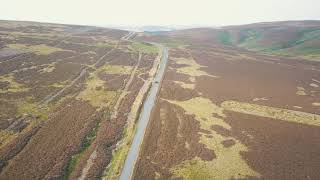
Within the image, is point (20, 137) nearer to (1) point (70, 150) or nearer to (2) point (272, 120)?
(1) point (70, 150)

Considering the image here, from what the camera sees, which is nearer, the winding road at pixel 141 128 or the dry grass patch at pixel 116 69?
the winding road at pixel 141 128

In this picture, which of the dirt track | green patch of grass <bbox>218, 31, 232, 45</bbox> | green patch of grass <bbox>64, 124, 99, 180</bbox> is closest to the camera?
green patch of grass <bbox>64, 124, 99, 180</bbox>

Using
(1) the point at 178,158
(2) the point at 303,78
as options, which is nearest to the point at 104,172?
(1) the point at 178,158

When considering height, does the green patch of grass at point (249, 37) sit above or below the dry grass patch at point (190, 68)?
above

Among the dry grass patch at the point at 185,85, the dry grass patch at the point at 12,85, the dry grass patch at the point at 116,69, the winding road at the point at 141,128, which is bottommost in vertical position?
the winding road at the point at 141,128

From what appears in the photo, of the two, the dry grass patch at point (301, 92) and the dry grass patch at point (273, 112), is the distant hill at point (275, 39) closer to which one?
the dry grass patch at point (301, 92)

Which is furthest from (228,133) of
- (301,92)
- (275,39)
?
(275,39)

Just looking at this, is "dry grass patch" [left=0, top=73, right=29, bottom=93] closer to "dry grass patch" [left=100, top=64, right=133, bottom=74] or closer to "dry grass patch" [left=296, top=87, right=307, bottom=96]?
"dry grass patch" [left=100, top=64, right=133, bottom=74]

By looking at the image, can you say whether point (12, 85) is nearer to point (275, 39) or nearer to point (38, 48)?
point (38, 48)

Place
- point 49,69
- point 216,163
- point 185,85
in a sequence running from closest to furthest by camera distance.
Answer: point 216,163
point 185,85
point 49,69

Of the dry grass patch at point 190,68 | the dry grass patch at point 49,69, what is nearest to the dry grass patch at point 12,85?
the dry grass patch at point 49,69

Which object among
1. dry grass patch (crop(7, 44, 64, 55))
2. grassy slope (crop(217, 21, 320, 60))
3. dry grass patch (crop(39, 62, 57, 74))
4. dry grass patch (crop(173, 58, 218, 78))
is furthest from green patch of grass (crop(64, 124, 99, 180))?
grassy slope (crop(217, 21, 320, 60))

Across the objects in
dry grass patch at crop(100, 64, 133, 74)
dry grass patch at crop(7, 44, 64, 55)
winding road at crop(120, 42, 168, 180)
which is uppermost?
dry grass patch at crop(7, 44, 64, 55)
